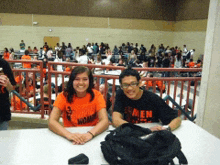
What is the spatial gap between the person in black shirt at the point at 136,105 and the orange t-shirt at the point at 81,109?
0.63 ft

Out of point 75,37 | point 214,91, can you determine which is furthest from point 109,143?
point 75,37

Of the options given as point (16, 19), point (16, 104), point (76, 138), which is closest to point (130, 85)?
point (76, 138)

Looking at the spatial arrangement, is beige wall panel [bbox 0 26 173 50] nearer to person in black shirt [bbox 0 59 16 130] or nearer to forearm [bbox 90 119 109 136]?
person in black shirt [bbox 0 59 16 130]

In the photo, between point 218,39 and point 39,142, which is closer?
point 39,142

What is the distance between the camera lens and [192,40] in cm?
1783

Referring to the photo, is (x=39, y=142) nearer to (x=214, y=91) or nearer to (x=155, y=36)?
(x=214, y=91)

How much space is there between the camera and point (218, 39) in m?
2.76

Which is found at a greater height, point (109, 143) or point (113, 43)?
point (113, 43)

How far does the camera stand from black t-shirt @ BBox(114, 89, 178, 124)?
201cm

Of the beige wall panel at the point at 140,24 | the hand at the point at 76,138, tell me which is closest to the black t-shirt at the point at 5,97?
the hand at the point at 76,138

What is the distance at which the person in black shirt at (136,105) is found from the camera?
6.32ft

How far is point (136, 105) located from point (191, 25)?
18.0 meters

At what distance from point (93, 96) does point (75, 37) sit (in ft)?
56.2

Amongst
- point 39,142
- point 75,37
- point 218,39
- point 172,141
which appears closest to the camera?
point 172,141
